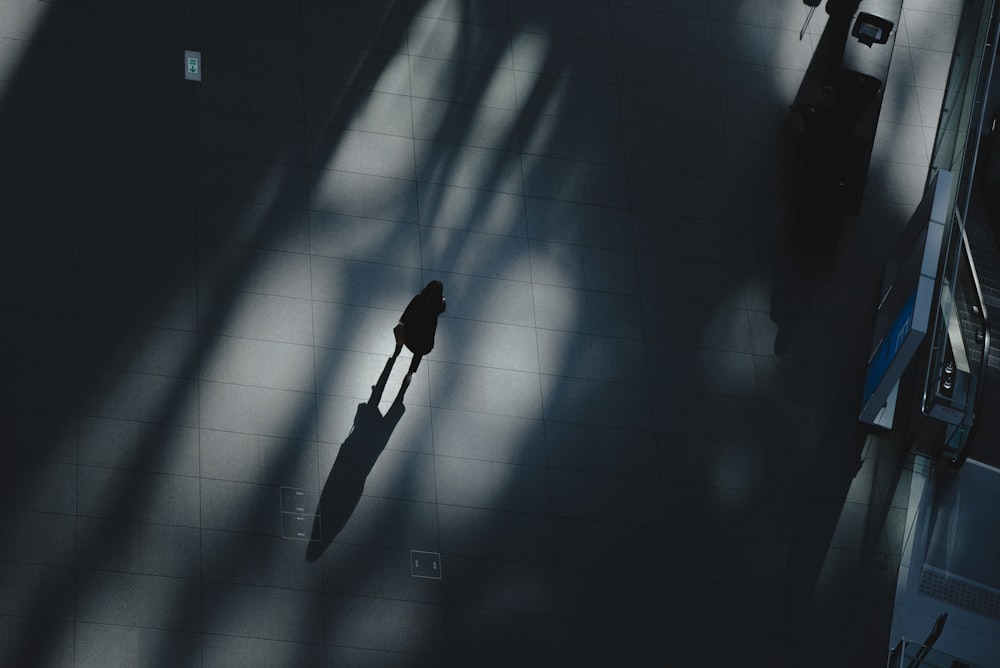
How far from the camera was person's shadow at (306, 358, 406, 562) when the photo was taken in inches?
448

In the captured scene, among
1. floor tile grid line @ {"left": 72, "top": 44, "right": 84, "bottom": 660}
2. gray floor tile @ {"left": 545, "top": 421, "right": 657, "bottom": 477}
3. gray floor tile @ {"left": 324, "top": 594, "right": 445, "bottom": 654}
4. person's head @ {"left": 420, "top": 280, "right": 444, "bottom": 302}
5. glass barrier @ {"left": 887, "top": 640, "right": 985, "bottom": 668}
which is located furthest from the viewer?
gray floor tile @ {"left": 545, "top": 421, "right": 657, "bottom": 477}

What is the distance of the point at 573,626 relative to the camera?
37.6ft

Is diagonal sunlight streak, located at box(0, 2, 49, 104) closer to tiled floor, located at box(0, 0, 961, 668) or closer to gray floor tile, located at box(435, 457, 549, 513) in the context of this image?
tiled floor, located at box(0, 0, 961, 668)

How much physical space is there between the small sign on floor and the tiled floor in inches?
3.1

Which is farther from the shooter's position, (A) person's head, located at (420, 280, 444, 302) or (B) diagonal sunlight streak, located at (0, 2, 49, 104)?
(B) diagonal sunlight streak, located at (0, 2, 49, 104)

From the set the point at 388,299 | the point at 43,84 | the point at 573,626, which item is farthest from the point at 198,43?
the point at 573,626

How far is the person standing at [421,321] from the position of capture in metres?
11.8

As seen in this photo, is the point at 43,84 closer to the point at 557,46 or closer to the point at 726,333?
the point at 557,46

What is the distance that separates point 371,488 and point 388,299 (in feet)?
6.88

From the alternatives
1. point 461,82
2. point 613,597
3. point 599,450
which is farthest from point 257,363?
point 461,82

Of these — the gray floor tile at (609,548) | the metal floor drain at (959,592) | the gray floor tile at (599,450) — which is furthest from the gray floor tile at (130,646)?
the metal floor drain at (959,592)

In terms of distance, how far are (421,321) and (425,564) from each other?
2205 millimetres

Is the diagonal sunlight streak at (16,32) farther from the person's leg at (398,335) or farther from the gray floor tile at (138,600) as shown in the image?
the gray floor tile at (138,600)

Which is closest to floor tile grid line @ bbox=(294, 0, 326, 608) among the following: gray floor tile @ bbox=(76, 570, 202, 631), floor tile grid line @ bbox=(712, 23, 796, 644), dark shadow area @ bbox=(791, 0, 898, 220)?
gray floor tile @ bbox=(76, 570, 202, 631)
